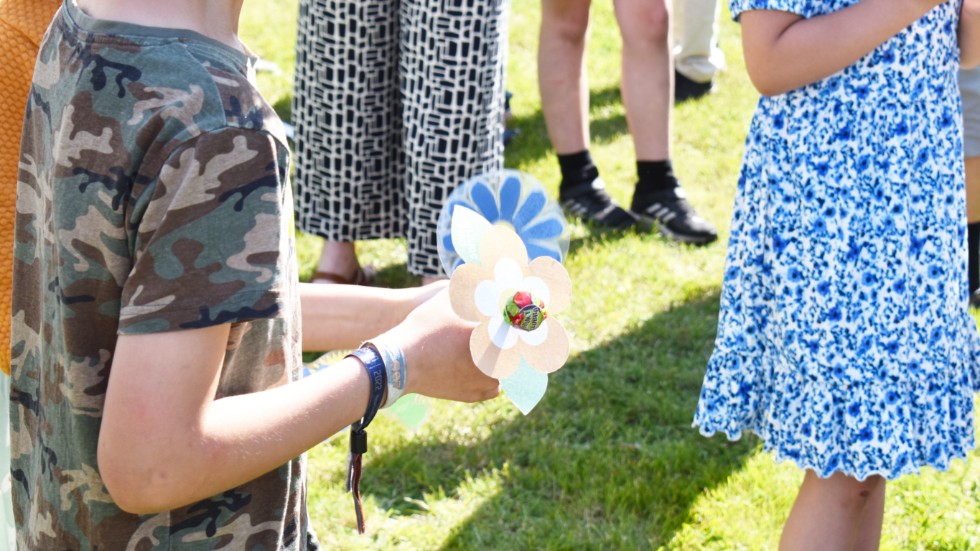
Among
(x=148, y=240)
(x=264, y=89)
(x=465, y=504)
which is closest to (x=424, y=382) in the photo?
(x=148, y=240)

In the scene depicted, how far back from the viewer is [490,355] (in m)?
1.27

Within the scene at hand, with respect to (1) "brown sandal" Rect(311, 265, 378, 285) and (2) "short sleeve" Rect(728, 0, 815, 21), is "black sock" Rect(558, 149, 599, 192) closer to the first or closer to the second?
(1) "brown sandal" Rect(311, 265, 378, 285)

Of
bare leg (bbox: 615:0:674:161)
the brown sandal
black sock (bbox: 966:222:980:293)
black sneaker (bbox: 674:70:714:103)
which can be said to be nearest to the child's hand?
the brown sandal

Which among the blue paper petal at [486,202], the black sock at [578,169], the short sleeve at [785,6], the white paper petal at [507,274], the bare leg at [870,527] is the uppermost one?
the short sleeve at [785,6]

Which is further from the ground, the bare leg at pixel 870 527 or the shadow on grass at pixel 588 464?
A: the bare leg at pixel 870 527

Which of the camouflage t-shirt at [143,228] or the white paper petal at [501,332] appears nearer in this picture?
the camouflage t-shirt at [143,228]

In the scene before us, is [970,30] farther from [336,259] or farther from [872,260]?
[336,259]

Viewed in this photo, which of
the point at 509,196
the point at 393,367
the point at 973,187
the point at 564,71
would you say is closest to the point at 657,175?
the point at 564,71

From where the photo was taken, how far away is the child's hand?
123cm

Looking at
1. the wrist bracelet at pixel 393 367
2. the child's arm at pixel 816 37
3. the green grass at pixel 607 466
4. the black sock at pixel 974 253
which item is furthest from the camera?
the black sock at pixel 974 253

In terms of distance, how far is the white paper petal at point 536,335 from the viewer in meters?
1.30

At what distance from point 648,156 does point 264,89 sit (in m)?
2.29

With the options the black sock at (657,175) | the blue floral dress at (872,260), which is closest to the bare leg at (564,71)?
the black sock at (657,175)

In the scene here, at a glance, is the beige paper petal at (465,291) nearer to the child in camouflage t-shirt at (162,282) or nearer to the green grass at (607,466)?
the child in camouflage t-shirt at (162,282)
